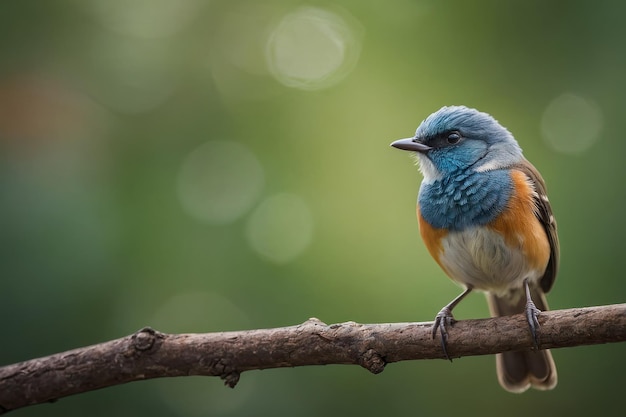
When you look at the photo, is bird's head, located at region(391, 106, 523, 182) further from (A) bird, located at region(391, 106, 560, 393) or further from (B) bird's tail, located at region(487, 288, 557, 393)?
(B) bird's tail, located at region(487, 288, 557, 393)

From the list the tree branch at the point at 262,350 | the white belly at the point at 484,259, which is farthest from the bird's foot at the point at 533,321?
A: the white belly at the point at 484,259

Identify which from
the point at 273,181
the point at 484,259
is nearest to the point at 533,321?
the point at 484,259

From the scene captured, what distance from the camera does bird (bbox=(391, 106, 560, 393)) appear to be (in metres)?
3.32

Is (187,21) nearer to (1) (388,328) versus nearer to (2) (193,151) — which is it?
(2) (193,151)

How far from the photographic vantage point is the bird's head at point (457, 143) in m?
3.56

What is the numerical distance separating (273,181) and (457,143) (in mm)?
1211

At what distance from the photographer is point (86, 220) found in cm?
400

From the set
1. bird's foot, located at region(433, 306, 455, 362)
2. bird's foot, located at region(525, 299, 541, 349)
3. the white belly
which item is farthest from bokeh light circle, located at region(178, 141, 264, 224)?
bird's foot, located at region(525, 299, 541, 349)

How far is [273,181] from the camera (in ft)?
14.2

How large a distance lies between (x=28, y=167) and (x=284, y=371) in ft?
6.22

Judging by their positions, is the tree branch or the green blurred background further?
the green blurred background

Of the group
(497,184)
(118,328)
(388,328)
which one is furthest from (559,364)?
(118,328)

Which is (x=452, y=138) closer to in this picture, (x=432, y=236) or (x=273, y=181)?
(x=432, y=236)

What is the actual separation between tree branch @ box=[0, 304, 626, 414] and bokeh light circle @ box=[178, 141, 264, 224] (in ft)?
4.52
